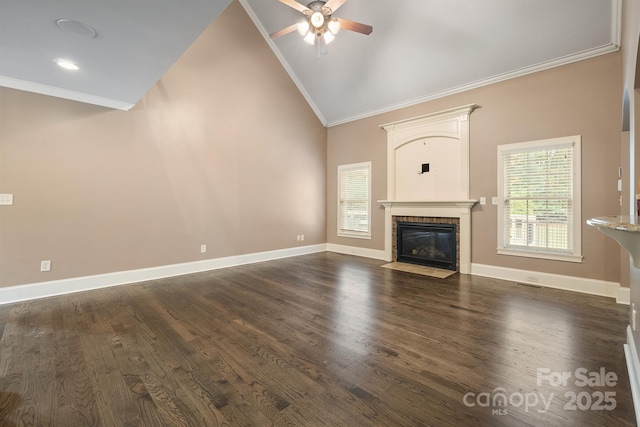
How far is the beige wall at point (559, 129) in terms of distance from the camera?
359cm

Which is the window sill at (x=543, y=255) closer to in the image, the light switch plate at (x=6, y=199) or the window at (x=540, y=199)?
the window at (x=540, y=199)

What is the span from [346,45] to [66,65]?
4166mm

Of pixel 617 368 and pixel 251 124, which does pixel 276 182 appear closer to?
pixel 251 124

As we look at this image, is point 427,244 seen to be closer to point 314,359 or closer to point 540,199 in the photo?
point 540,199

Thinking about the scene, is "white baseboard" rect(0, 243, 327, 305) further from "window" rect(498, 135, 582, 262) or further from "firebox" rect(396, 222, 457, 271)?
"window" rect(498, 135, 582, 262)

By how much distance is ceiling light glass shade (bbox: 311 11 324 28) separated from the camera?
12.3 feet

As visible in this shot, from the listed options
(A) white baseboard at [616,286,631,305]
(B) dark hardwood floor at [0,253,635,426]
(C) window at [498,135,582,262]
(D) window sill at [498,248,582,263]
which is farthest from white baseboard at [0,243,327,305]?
(A) white baseboard at [616,286,631,305]

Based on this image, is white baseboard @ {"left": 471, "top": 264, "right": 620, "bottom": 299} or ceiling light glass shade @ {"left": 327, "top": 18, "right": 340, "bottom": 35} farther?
ceiling light glass shade @ {"left": 327, "top": 18, "right": 340, "bottom": 35}

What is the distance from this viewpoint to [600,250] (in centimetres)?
367

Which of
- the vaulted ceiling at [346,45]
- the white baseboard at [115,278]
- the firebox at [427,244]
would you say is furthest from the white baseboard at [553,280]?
the white baseboard at [115,278]

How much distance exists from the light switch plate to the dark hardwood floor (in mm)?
1237

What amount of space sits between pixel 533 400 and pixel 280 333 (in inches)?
74.3

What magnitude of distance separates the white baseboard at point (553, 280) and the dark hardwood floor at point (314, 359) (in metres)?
0.21

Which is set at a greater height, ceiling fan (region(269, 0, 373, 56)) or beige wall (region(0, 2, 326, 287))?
ceiling fan (region(269, 0, 373, 56))
